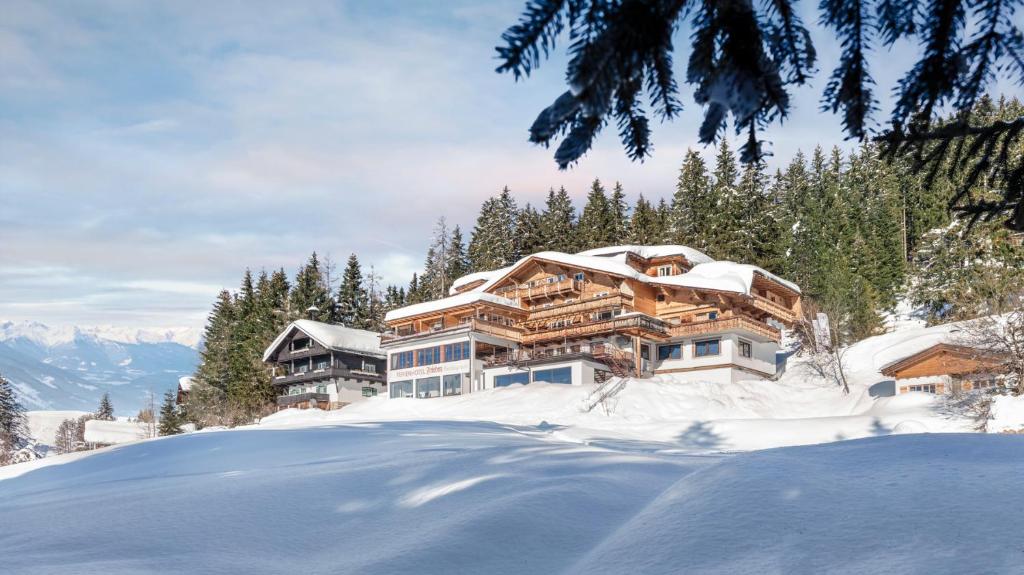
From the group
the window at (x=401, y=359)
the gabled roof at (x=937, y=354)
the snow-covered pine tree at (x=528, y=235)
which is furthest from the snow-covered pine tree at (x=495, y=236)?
the gabled roof at (x=937, y=354)

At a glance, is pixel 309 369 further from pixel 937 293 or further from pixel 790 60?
pixel 790 60

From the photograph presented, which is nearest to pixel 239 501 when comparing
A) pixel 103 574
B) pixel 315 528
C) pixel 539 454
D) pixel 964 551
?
pixel 315 528

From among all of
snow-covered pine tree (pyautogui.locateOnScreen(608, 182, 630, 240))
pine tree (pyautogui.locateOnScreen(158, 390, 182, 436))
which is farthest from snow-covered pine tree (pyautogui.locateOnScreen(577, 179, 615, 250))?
pine tree (pyautogui.locateOnScreen(158, 390, 182, 436))

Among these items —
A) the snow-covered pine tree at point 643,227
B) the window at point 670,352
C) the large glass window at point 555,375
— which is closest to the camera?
the large glass window at point 555,375

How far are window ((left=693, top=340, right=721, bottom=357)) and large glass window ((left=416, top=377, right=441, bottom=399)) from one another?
1812cm

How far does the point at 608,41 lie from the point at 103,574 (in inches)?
283

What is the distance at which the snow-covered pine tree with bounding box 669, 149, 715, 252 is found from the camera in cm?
7512

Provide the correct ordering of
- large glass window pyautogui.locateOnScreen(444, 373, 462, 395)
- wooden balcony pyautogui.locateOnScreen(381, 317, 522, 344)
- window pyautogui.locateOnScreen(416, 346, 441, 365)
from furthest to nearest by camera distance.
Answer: window pyautogui.locateOnScreen(416, 346, 441, 365) < large glass window pyautogui.locateOnScreen(444, 373, 462, 395) < wooden balcony pyautogui.locateOnScreen(381, 317, 522, 344)

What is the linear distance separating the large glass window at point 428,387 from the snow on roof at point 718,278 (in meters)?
16.8

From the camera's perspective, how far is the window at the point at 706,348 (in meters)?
50.3

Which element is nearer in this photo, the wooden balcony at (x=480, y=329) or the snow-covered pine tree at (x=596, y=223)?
the wooden balcony at (x=480, y=329)

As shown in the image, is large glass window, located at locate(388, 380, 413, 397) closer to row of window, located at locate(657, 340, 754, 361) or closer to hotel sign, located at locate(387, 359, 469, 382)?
hotel sign, located at locate(387, 359, 469, 382)

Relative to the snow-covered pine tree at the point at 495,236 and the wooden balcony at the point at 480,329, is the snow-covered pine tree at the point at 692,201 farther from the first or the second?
the wooden balcony at the point at 480,329

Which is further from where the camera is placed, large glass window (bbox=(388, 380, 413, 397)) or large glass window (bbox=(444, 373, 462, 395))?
large glass window (bbox=(388, 380, 413, 397))
